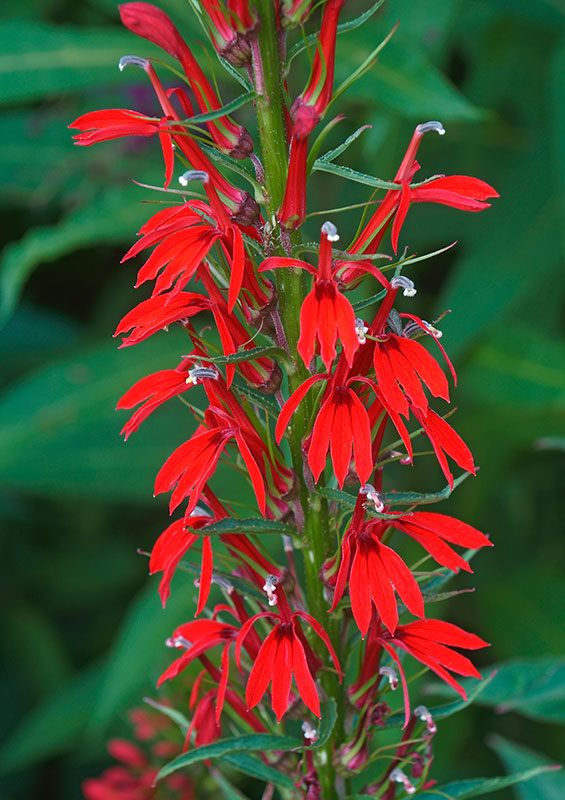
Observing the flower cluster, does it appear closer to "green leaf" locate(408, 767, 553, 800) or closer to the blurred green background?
"green leaf" locate(408, 767, 553, 800)

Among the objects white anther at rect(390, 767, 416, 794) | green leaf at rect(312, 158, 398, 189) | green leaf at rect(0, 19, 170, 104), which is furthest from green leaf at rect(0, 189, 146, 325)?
white anther at rect(390, 767, 416, 794)

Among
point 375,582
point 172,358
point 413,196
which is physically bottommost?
point 172,358

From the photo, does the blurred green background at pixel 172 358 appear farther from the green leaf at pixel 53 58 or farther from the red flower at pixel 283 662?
the red flower at pixel 283 662

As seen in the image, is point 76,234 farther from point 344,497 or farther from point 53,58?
point 344,497

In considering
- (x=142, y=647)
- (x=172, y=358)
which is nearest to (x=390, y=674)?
(x=142, y=647)

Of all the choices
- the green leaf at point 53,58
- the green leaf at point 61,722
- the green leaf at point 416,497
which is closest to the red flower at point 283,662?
the green leaf at point 416,497
